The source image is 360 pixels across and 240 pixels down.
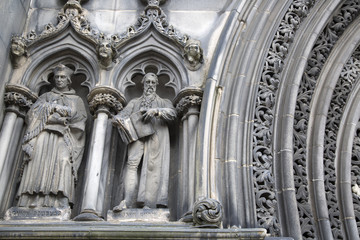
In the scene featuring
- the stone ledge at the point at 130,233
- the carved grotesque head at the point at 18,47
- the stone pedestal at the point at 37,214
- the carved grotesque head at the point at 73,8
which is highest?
the carved grotesque head at the point at 73,8

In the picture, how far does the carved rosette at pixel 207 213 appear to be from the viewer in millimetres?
5781

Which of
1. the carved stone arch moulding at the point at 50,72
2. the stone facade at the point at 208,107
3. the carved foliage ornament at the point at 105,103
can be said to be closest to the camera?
the stone facade at the point at 208,107

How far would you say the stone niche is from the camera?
6125mm

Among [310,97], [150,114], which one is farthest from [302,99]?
[150,114]

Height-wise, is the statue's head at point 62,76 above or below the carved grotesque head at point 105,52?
below

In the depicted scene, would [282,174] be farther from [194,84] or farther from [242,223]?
[194,84]

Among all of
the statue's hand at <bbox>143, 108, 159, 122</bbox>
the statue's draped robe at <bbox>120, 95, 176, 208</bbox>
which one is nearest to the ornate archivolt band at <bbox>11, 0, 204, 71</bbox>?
the statue's draped robe at <bbox>120, 95, 176, 208</bbox>

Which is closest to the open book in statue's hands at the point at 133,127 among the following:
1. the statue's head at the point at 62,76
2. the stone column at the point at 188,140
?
the stone column at the point at 188,140

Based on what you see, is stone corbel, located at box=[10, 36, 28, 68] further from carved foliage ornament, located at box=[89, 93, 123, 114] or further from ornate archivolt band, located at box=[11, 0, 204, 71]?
carved foliage ornament, located at box=[89, 93, 123, 114]

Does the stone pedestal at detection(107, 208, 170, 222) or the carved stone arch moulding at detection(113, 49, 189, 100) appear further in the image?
the carved stone arch moulding at detection(113, 49, 189, 100)

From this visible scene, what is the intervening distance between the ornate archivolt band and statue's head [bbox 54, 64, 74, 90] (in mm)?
549

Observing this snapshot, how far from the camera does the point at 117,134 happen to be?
288 inches

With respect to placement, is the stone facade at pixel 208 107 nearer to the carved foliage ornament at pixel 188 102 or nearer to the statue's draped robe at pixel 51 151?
the carved foliage ornament at pixel 188 102

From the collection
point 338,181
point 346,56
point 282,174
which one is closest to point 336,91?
point 346,56
